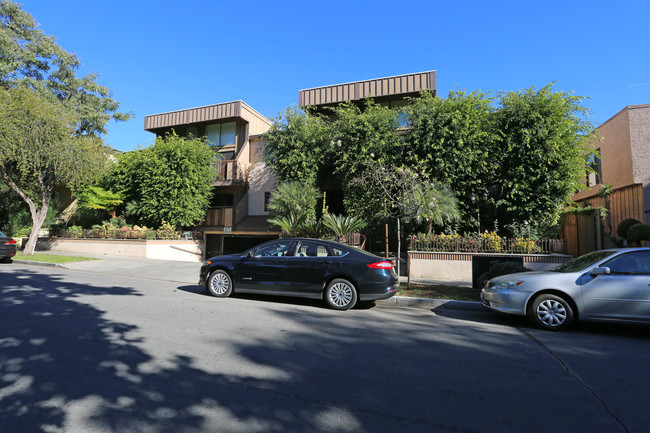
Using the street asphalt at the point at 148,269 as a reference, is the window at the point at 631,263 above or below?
above

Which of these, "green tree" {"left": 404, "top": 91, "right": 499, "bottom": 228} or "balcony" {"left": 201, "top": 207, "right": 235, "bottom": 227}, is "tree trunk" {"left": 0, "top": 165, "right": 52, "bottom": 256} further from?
"green tree" {"left": 404, "top": 91, "right": 499, "bottom": 228}

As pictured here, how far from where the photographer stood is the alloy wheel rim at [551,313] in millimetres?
5930

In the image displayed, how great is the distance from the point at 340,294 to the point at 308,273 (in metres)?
0.83

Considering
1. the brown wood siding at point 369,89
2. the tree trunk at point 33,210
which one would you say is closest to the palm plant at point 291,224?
the brown wood siding at point 369,89

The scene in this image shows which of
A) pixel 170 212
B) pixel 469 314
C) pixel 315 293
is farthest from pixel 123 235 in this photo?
pixel 469 314

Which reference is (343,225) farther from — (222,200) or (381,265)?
(222,200)

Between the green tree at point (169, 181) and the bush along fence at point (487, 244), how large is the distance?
1314 centimetres

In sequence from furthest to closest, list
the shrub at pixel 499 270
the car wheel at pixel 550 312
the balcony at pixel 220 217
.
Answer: the balcony at pixel 220 217 → the shrub at pixel 499 270 → the car wheel at pixel 550 312

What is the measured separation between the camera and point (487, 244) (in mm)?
12508

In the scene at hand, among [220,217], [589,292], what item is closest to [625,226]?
[589,292]

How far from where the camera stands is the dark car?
24.1ft

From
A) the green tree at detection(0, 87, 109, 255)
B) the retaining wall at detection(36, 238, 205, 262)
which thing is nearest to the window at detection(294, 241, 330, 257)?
the retaining wall at detection(36, 238, 205, 262)

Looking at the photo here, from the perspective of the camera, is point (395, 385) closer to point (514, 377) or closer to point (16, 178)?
point (514, 377)

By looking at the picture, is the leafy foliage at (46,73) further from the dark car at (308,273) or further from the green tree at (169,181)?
the dark car at (308,273)
